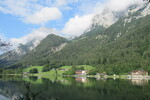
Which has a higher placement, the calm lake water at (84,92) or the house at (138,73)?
the house at (138,73)

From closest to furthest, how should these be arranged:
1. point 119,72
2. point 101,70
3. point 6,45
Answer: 1. point 6,45
2. point 119,72
3. point 101,70

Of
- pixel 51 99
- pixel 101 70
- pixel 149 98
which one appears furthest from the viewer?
pixel 101 70

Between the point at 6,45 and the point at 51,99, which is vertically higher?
the point at 6,45

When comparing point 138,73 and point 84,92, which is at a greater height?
point 138,73

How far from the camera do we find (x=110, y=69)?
179500mm

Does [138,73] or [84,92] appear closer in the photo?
[84,92]

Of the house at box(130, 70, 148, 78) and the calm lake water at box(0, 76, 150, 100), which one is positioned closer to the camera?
the calm lake water at box(0, 76, 150, 100)

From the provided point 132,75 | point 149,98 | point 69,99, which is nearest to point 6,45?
point 69,99

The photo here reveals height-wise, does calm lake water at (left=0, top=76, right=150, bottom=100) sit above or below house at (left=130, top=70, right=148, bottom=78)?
below

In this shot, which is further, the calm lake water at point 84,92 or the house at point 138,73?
the house at point 138,73

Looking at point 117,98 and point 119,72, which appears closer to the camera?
point 117,98

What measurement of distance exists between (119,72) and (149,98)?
Result: 127873 millimetres

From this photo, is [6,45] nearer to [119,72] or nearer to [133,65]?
[119,72]

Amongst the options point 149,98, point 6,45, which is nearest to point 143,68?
point 149,98
